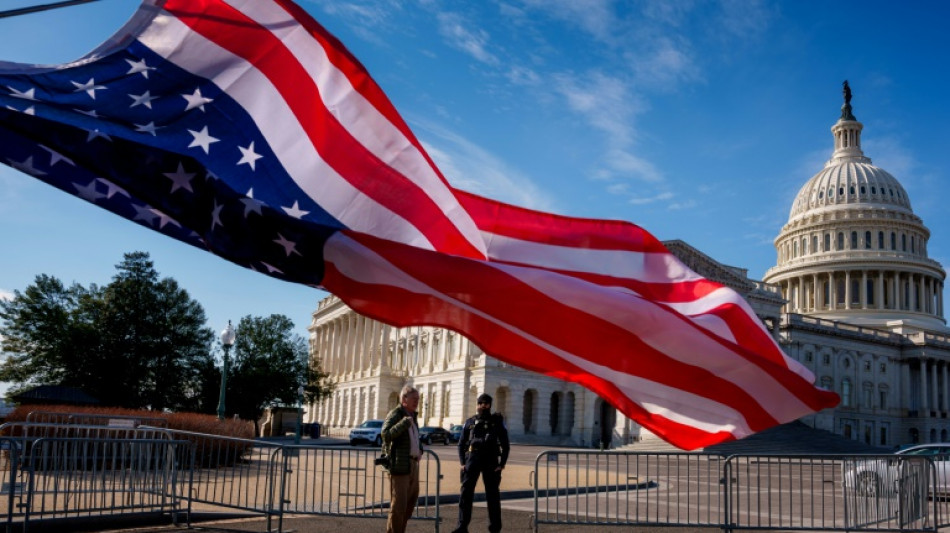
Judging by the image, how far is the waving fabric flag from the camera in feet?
25.6

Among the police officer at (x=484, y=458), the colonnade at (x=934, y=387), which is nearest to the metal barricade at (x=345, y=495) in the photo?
the police officer at (x=484, y=458)

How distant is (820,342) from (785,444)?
130 ft

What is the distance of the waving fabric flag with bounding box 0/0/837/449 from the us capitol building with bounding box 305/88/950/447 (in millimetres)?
62605

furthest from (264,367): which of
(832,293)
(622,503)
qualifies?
(832,293)

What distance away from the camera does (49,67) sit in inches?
318

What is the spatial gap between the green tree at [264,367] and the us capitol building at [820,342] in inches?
612

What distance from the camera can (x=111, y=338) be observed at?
160 ft

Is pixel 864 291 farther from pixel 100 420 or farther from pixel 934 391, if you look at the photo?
pixel 100 420

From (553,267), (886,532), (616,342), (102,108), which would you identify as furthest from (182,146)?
(886,532)

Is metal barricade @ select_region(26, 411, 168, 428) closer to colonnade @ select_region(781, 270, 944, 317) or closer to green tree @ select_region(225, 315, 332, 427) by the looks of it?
green tree @ select_region(225, 315, 332, 427)

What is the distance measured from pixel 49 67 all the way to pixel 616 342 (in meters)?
5.69

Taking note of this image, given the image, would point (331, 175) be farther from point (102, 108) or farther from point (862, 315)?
point (862, 315)

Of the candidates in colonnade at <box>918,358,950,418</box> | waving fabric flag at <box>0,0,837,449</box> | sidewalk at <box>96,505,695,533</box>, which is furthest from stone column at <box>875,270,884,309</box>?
waving fabric flag at <box>0,0,837,449</box>

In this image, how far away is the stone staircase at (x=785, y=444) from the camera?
5431 centimetres
